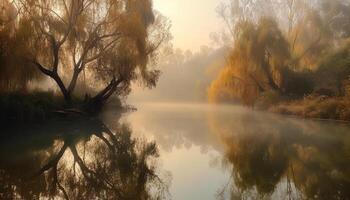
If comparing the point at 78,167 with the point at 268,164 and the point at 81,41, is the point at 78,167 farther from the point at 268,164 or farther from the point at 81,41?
the point at 81,41

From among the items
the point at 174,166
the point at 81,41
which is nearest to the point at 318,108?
the point at 81,41

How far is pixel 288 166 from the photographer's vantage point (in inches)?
318

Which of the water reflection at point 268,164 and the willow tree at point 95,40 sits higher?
the willow tree at point 95,40

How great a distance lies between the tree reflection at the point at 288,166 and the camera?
5965 mm

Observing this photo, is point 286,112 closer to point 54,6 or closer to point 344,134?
point 344,134

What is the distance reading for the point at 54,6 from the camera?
19516 millimetres

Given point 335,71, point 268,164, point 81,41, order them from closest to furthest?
1. point 268,164
2. point 81,41
3. point 335,71

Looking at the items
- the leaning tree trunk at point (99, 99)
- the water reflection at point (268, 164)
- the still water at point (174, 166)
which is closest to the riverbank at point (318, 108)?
the water reflection at point (268, 164)

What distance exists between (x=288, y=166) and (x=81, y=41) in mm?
14530

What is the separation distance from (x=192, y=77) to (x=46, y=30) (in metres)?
54.2

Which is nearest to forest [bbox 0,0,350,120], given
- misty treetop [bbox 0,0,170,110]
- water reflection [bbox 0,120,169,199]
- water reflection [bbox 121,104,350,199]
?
misty treetop [bbox 0,0,170,110]

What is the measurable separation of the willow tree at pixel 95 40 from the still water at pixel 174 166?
6399mm

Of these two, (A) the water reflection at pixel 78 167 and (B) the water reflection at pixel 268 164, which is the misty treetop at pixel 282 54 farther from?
(A) the water reflection at pixel 78 167

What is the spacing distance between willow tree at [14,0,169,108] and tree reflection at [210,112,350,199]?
31.0 ft
